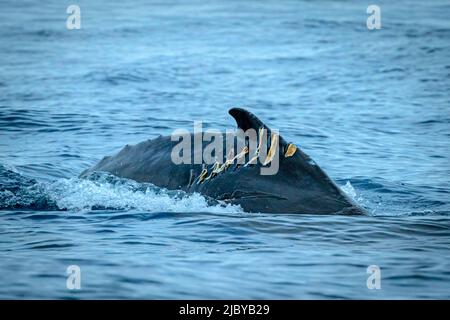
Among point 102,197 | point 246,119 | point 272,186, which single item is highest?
point 246,119

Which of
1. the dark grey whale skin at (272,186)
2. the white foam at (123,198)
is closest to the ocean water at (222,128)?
the white foam at (123,198)

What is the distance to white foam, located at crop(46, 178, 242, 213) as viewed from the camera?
1119 centimetres

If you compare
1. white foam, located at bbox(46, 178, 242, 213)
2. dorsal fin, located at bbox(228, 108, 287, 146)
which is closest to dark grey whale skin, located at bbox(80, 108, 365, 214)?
dorsal fin, located at bbox(228, 108, 287, 146)

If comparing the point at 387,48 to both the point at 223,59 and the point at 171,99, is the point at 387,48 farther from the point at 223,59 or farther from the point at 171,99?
the point at 171,99

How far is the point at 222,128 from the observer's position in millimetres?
18969

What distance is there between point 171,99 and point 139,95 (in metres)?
0.95

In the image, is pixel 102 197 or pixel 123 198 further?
pixel 102 197

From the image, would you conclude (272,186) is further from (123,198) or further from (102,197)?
(102,197)

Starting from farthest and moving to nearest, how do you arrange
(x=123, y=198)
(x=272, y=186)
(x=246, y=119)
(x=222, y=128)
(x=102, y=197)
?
1. (x=222, y=128)
2. (x=102, y=197)
3. (x=123, y=198)
4. (x=246, y=119)
5. (x=272, y=186)

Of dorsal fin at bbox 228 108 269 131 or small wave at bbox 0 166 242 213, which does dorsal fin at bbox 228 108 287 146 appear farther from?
small wave at bbox 0 166 242 213

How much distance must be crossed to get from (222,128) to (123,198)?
24.3 feet

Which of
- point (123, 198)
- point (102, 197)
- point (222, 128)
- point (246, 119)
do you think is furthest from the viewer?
point (222, 128)

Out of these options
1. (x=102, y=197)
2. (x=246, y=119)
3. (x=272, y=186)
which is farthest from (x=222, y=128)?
(x=272, y=186)
